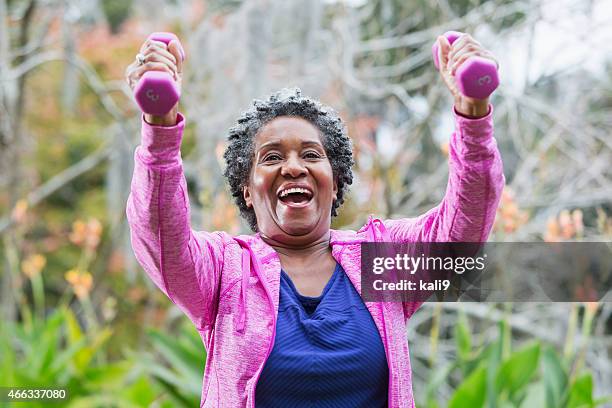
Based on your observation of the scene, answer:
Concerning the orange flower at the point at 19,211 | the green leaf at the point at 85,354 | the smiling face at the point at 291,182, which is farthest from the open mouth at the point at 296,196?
the orange flower at the point at 19,211

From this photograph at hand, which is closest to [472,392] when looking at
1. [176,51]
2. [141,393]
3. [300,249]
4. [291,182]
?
[141,393]

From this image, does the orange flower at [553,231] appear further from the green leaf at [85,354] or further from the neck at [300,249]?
the green leaf at [85,354]

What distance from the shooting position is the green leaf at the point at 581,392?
8.74 feet

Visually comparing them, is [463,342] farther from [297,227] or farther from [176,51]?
[176,51]

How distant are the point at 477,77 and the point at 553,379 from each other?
1946mm

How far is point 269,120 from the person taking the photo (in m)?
1.32

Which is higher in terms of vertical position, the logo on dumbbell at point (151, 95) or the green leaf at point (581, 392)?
the logo on dumbbell at point (151, 95)

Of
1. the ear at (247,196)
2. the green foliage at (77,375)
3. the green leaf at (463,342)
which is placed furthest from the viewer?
the green foliage at (77,375)

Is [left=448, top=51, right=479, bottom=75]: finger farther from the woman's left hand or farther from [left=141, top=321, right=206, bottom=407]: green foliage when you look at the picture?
[left=141, top=321, right=206, bottom=407]: green foliage

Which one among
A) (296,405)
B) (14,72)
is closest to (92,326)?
(14,72)

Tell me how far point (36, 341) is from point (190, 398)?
1.43m

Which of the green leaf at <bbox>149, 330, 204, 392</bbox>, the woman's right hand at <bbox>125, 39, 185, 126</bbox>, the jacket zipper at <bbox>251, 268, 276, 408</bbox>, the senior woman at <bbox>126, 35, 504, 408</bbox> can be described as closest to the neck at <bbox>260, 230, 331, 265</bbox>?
the senior woman at <bbox>126, 35, 504, 408</bbox>

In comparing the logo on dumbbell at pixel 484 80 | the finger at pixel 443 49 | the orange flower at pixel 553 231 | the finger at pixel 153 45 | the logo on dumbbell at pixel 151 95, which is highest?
the orange flower at pixel 553 231

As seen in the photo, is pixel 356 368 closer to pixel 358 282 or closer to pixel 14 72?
pixel 358 282
